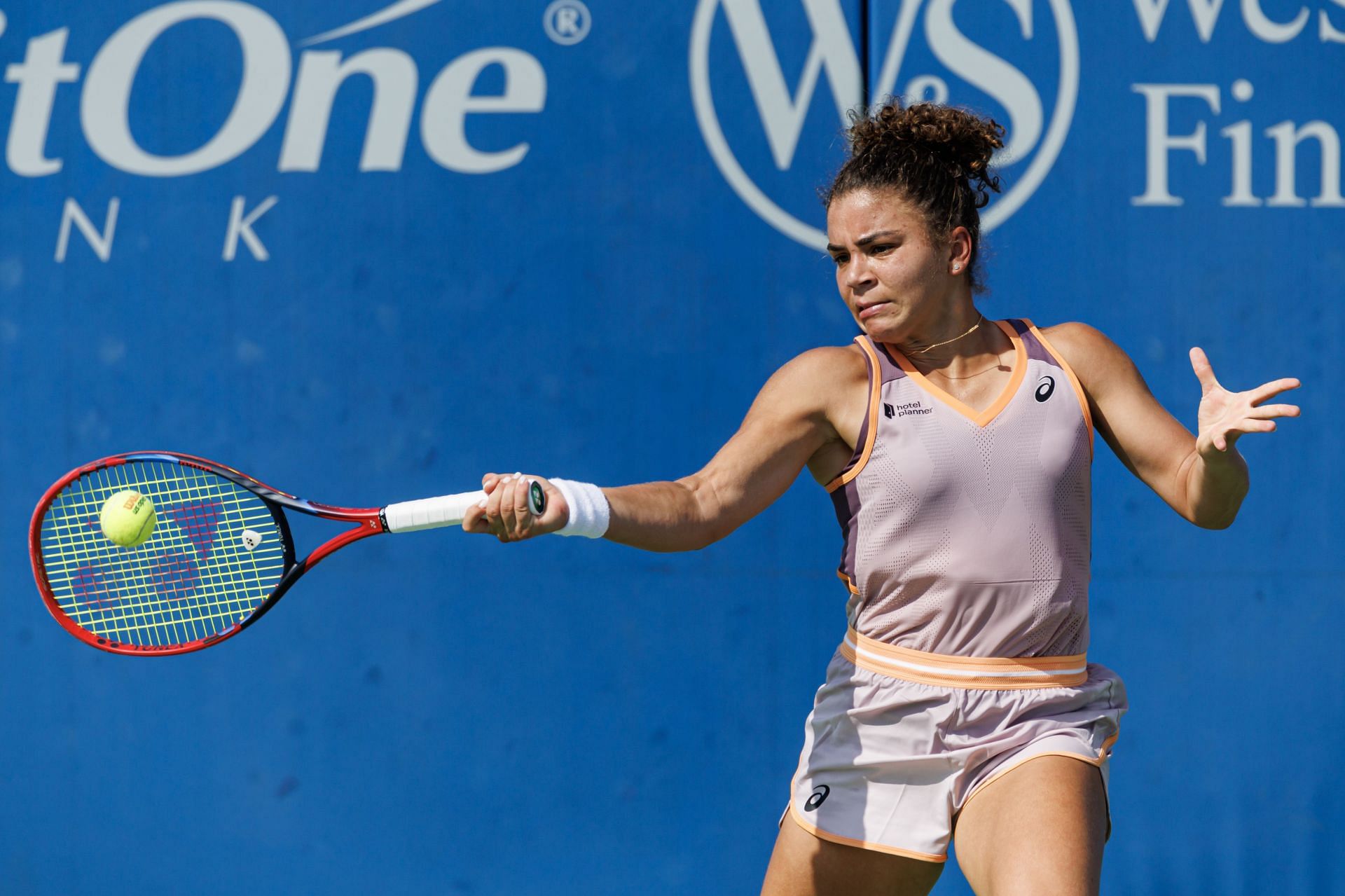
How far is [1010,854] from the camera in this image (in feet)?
6.82

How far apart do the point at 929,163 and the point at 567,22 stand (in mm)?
1371

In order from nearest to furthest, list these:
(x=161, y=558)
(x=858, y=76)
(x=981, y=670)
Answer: (x=981, y=670)
(x=161, y=558)
(x=858, y=76)

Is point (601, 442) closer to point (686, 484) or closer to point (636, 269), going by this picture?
point (636, 269)

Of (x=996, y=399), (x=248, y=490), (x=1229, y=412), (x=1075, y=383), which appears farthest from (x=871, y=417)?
(x=248, y=490)

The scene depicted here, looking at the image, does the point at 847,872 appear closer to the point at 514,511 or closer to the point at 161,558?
the point at 514,511

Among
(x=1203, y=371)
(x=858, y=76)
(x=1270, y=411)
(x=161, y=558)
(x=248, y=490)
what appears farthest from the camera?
(x=858, y=76)

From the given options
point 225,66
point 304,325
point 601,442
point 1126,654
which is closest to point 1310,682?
point 1126,654

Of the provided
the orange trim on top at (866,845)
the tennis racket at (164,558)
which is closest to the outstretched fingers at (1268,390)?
the orange trim on top at (866,845)

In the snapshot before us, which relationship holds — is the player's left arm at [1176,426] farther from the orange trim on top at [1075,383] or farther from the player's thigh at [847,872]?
the player's thigh at [847,872]

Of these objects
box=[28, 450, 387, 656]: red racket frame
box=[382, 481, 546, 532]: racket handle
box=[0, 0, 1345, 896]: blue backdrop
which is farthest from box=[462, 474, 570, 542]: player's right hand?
box=[0, 0, 1345, 896]: blue backdrop

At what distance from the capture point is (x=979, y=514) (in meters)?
2.32

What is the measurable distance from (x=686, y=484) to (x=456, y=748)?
4.84 feet

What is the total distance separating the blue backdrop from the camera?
3.43 metres

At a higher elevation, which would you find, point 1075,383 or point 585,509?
point 1075,383
